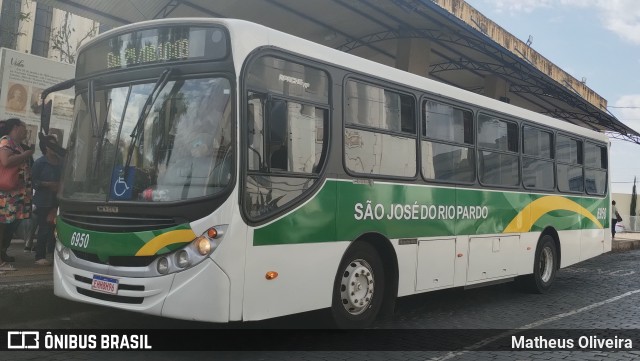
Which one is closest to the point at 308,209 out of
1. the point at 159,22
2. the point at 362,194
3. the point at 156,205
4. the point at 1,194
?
the point at 362,194

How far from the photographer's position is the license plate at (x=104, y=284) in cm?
495

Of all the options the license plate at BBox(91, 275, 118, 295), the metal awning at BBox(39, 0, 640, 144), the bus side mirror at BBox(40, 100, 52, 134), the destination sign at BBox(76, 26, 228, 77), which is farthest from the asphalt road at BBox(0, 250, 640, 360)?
the metal awning at BBox(39, 0, 640, 144)

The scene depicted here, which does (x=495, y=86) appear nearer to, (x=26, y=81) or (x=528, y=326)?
(x=528, y=326)

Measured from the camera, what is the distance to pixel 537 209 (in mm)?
9469

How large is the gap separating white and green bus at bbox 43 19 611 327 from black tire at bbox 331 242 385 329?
0.6 inches

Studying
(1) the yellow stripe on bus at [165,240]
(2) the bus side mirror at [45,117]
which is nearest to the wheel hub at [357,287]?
(1) the yellow stripe on bus at [165,240]

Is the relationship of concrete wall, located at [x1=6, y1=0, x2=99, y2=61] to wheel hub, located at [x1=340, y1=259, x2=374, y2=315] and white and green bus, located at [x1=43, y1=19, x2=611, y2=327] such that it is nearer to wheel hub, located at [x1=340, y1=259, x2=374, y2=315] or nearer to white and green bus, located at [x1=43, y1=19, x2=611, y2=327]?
white and green bus, located at [x1=43, y1=19, x2=611, y2=327]

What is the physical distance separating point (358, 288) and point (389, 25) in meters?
10.6

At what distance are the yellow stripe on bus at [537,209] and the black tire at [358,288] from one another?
3139 mm

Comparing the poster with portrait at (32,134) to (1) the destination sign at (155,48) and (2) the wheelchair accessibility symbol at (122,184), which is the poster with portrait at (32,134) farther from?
(2) the wheelchair accessibility symbol at (122,184)

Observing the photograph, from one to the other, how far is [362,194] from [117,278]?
2.60 m

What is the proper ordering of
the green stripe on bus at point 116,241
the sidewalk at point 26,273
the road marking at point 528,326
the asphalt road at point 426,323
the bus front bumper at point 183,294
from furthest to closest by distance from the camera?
the sidewalk at point 26,273
the road marking at point 528,326
the asphalt road at point 426,323
the green stripe on bus at point 116,241
the bus front bumper at point 183,294

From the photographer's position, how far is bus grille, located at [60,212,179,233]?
15.8 ft

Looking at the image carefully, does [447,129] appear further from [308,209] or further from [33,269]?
[33,269]
